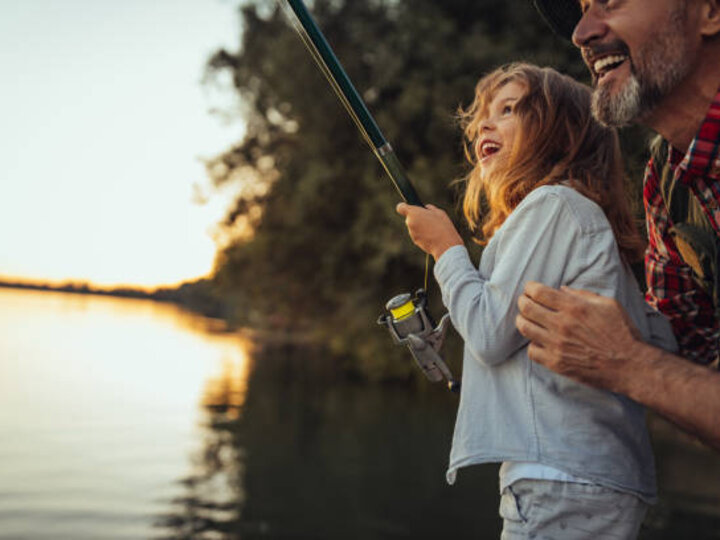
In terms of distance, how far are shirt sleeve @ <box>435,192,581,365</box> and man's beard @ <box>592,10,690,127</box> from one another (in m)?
0.24

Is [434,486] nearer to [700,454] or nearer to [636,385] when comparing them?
[700,454]

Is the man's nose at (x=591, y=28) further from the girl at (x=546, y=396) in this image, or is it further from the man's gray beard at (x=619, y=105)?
the girl at (x=546, y=396)

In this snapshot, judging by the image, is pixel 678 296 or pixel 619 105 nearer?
pixel 619 105

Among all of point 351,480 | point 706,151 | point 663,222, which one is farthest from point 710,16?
point 351,480

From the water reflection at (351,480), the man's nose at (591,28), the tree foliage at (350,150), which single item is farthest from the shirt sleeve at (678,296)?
the tree foliage at (350,150)

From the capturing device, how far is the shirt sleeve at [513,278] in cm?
171

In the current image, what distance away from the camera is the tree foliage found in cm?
1173

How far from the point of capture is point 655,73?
1.72 m

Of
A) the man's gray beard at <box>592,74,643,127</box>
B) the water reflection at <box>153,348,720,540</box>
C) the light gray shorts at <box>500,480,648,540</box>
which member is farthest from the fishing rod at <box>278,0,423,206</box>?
the water reflection at <box>153,348,720,540</box>

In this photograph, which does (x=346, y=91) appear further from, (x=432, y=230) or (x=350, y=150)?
(x=350, y=150)

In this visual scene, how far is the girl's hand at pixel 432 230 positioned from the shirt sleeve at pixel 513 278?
161 mm

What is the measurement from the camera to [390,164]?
6.81 ft

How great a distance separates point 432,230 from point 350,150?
39.0 feet

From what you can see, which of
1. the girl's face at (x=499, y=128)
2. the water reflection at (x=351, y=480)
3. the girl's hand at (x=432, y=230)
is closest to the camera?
the girl's hand at (x=432, y=230)
